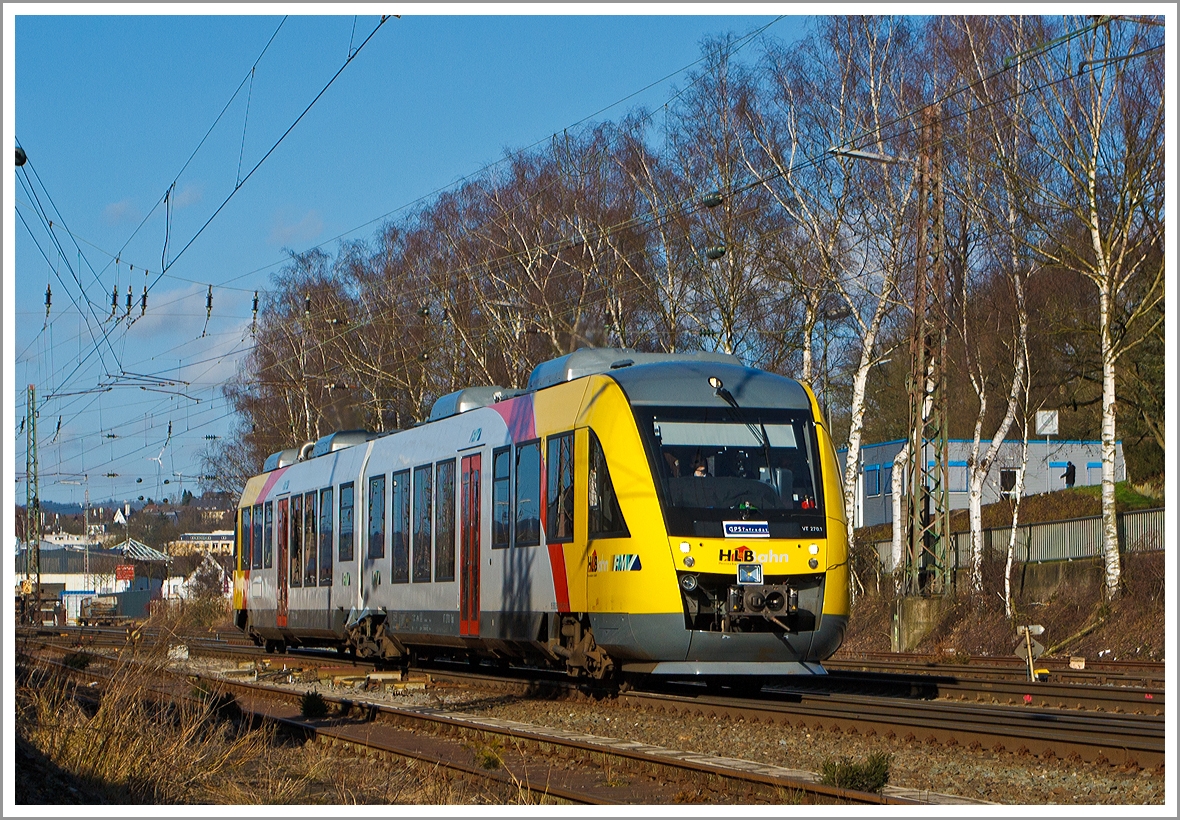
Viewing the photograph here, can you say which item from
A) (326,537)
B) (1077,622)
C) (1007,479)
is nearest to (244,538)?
(326,537)

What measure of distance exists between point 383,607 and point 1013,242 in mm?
15286

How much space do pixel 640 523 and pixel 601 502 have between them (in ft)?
2.09

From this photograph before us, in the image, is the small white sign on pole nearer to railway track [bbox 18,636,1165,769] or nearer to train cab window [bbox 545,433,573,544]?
railway track [bbox 18,636,1165,769]

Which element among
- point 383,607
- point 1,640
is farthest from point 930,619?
point 1,640

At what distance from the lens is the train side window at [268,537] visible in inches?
1040

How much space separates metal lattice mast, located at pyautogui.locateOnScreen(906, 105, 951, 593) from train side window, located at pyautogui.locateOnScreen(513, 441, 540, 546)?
10.5 meters

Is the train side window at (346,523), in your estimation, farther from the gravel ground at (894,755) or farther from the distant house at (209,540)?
the distant house at (209,540)

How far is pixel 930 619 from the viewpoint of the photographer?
2545 cm

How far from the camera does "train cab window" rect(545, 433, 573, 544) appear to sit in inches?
583

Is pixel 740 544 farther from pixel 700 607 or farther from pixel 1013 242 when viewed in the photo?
pixel 1013 242

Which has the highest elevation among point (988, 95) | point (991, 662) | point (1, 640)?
point (988, 95)

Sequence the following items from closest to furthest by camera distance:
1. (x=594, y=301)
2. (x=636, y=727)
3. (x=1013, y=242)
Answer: (x=636, y=727), (x=1013, y=242), (x=594, y=301)

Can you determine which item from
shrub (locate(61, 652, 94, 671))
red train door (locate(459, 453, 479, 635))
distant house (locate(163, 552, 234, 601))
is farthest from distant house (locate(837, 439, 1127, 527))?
red train door (locate(459, 453, 479, 635))

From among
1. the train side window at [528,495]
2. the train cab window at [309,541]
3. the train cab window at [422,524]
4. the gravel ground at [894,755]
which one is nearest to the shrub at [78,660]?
the train cab window at [309,541]
